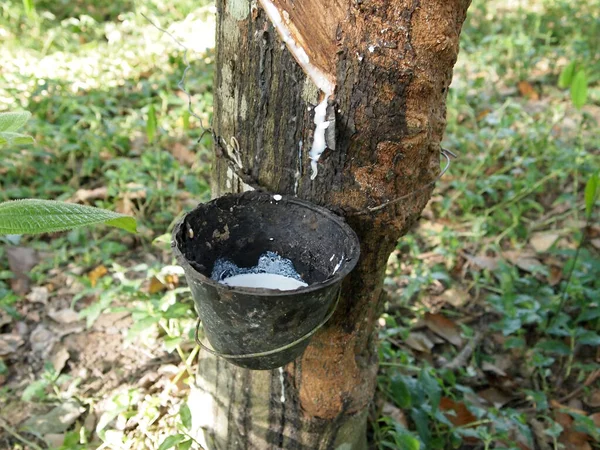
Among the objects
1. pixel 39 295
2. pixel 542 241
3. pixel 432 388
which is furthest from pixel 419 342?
pixel 39 295

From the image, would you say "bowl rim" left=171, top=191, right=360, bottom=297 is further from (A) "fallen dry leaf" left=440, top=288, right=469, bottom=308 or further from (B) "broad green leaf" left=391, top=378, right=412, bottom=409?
(A) "fallen dry leaf" left=440, top=288, right=469, bottom=308

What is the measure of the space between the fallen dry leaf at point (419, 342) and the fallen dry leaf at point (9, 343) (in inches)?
61.8

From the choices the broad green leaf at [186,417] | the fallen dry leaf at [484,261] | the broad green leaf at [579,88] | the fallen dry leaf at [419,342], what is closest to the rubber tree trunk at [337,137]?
the broad green leaf at [186,417]

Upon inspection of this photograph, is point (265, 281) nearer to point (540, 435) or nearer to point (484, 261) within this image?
point (540, 435)

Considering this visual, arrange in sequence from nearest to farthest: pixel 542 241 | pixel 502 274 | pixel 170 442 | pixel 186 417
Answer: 1. pixel 170 442
2. pixel 186 417
3. pixel 502 274
4. pixel 542 241

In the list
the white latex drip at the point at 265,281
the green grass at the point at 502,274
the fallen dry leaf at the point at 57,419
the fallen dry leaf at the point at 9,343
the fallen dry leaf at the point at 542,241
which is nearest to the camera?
the white latex drip at the point at 265,281

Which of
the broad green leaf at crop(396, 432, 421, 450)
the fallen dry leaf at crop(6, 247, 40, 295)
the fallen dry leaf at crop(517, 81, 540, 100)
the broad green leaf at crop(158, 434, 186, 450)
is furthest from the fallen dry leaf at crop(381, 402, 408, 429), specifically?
the fallen dry leaf at crop(517, 81, 540, 100)

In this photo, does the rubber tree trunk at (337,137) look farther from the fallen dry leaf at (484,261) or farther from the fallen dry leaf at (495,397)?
the fallen dry leaf at (484,261)

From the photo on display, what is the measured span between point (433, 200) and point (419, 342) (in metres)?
1.01

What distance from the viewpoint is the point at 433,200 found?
10.3ft

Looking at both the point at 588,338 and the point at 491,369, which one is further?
the point at 491,369

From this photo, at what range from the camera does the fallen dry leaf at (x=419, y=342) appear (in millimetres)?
2363

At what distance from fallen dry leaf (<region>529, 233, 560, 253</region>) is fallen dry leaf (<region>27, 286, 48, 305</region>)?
7.69 feet

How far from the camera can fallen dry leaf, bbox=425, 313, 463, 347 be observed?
2445 millimetres
